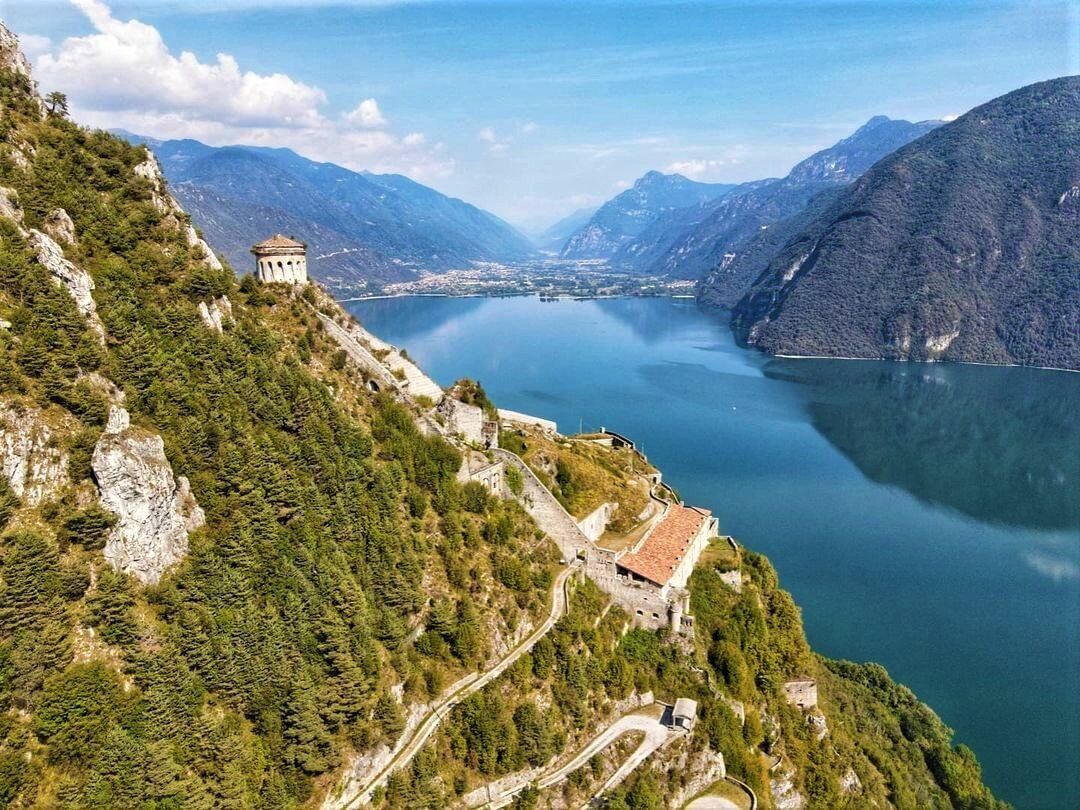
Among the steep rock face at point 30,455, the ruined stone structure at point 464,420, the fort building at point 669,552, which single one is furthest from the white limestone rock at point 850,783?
the steep rock face at point 30,455

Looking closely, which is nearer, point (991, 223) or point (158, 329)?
point (158, 329)

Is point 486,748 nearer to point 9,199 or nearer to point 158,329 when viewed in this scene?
point 158,329

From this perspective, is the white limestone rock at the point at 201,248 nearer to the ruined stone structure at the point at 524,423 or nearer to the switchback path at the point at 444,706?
the ruined stone structure at the point at 524,423

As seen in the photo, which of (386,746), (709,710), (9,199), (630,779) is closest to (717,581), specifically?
(709,710)

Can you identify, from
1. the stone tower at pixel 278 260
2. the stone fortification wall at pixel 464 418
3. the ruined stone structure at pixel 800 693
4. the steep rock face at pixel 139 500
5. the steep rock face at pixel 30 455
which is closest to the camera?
the steep rock face at pixel 30 455

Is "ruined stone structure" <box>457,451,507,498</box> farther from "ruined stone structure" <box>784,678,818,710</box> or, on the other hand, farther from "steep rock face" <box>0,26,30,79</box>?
"steep rock face" <box>0,26,30,79</box>

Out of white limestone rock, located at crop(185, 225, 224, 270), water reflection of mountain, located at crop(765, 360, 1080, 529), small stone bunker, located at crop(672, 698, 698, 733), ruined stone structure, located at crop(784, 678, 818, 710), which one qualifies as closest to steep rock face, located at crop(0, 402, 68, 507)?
white limestone rock, located at crop(185, 225, 224, 270)
